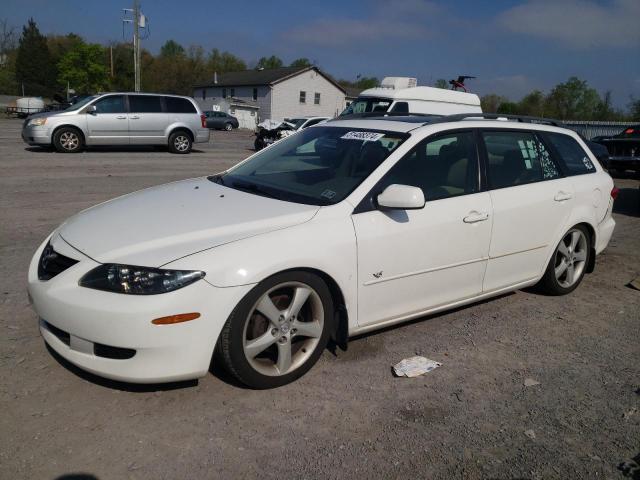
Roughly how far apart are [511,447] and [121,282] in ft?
7.20

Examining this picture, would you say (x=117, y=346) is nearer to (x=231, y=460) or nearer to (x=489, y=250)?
(x=231, y=460)

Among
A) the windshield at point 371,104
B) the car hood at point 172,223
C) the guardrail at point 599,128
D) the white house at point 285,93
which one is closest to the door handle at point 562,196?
the car hood at point 172,223

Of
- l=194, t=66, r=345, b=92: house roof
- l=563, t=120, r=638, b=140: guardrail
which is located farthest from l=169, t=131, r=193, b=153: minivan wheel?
l=194, t=66, r=345, b=92: house roof

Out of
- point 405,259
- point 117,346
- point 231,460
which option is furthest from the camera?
point 405,259

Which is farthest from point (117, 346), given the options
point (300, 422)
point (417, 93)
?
point (417, 93)

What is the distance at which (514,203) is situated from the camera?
4.28 metres

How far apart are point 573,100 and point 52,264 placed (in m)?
59.8

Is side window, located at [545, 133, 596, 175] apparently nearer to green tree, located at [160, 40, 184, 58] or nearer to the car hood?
the car hood

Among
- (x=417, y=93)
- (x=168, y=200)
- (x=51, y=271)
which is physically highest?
(x=417, y=93)

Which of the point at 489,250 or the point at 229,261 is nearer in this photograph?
the point at 229,261

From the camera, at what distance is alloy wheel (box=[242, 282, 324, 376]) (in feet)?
10.3

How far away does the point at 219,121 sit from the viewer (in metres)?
43.4

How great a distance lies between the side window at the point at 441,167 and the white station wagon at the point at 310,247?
0.04 ft

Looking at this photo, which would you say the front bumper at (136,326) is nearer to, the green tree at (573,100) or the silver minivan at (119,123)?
the silver minivan at (119,123)
